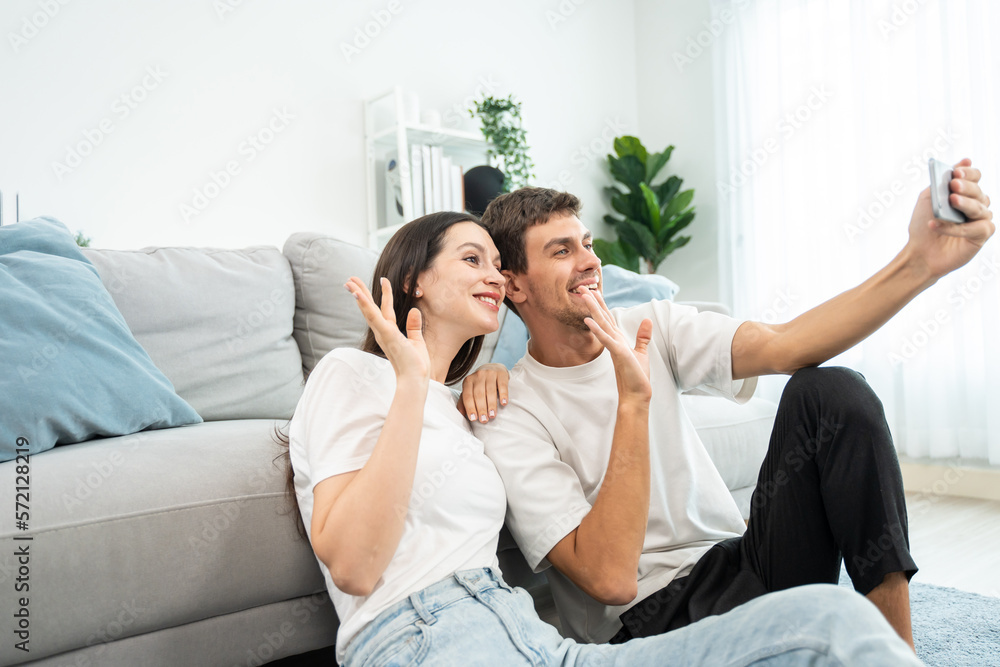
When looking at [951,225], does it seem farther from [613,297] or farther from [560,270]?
[613,297]

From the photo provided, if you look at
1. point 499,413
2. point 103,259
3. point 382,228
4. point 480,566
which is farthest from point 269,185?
point 480,566

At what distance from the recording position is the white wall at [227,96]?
2.32 meters

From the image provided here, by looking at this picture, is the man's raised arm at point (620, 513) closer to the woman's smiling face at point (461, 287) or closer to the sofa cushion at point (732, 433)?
the woman's smiling face at point (461, 287)

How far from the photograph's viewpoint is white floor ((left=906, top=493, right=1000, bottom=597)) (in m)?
1.80

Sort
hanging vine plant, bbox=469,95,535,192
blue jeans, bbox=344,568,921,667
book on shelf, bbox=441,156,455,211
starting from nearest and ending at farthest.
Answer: blue jeans, bbox=344,568,921,667, book on shelf, bbox=441,156,455,211, hanging vine plant, bbox=469,95,535,192

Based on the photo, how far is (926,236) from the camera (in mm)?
1037

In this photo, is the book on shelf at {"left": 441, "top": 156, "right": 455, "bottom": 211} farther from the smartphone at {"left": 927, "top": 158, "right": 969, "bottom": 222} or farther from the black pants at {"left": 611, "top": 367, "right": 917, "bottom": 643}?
the smartphone at {"left": 927, "top": 158, "right": 969, "bottom": 222}

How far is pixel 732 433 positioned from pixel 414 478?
3.73 ft

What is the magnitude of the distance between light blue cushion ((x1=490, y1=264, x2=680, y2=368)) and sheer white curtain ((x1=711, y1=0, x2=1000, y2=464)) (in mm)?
1371

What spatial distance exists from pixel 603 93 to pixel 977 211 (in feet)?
10.8

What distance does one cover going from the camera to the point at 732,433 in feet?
6.03

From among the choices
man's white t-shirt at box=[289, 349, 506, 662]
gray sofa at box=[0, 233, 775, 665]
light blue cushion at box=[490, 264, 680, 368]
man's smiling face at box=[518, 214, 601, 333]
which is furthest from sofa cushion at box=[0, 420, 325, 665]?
light blue cushion at box=[490, 264, 680, 368]

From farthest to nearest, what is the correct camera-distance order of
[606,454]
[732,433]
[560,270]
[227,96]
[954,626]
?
[227,96] < [732,433] < [954,626] < [560,270] < [606,454]

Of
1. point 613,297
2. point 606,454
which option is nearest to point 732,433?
point 613,297
